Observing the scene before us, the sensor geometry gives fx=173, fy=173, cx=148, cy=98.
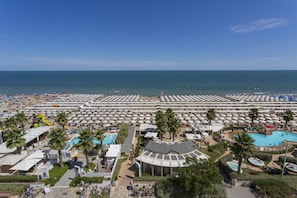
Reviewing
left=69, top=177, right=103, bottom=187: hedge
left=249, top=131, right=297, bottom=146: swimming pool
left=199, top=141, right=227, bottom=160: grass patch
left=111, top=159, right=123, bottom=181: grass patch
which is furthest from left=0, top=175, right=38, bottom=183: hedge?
left=249, top=131, right=297, bottom=146: swimming pool

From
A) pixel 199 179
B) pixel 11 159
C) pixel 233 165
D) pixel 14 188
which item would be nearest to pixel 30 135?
pixel 11 159

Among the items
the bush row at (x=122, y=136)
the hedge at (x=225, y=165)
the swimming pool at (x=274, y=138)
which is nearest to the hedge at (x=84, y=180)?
the bush row at (x=122, y=136)

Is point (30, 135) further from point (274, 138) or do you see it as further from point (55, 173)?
point (274, 138)

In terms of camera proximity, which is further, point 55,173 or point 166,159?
point 55,173

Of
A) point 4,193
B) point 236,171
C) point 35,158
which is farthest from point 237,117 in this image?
point 4,193

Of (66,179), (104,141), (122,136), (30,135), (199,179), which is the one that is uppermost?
(199,179)

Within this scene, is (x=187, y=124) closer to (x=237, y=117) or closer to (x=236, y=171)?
(x=237, y=117)
